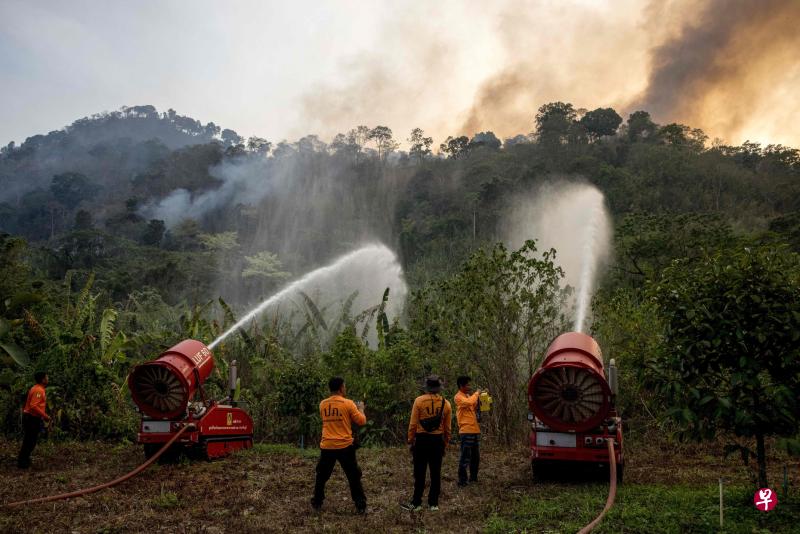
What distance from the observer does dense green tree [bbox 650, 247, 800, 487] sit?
20.8ft

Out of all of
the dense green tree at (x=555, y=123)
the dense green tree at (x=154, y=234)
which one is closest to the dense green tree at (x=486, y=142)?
the dense green tree at (x=555, y=123)

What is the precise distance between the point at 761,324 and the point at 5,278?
17841mm

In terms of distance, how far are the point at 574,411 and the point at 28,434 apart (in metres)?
8.99

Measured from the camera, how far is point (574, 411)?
28.2ft

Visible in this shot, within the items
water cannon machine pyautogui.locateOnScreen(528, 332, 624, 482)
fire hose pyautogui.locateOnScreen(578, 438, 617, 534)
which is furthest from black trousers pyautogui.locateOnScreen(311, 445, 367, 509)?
water cannon machine pyautogui.locateOnScreen(528, 332, 624, 482)

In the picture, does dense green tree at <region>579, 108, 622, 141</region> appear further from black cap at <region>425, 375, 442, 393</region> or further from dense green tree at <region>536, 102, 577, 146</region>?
black cap at <region>425, 375, 442, 393</region>

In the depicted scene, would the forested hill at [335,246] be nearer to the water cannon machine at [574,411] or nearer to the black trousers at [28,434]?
the water cannon machine at [574,411]

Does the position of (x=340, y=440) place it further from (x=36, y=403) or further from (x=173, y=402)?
(x=36, y=403)

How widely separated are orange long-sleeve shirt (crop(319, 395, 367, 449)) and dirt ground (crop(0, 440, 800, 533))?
91cm

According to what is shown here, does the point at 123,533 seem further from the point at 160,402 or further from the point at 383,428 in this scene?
the point at 383,428

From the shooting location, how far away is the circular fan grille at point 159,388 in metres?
10.3

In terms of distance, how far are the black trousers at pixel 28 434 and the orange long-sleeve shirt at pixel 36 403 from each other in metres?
0.07

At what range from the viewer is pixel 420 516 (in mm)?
7273

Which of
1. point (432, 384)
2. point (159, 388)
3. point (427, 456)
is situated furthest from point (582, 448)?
point (159, 388)
